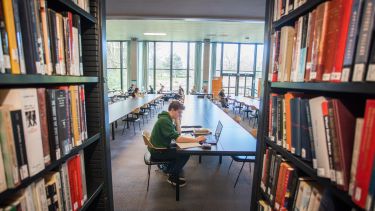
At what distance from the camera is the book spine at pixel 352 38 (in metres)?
0.74

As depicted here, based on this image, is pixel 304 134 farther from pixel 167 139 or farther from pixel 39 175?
pixel 167 139

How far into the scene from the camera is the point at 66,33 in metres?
1.18

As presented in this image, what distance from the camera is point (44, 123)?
38.3 inches

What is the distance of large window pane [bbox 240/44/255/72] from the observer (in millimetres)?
14523

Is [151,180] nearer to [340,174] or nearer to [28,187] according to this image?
[28,187]

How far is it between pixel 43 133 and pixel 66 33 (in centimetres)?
58

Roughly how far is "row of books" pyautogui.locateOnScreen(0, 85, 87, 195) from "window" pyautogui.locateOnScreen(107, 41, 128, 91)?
13.7m

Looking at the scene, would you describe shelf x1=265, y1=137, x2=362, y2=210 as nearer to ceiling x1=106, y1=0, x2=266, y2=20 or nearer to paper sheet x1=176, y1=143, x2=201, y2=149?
paper sheet x1=176, y1=143, x2=201, y2=149

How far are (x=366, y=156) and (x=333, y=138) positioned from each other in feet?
0.50

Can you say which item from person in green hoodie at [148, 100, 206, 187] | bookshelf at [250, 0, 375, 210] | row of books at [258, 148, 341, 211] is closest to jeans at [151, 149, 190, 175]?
person in green hoodie at [148, 100, 206, 187]

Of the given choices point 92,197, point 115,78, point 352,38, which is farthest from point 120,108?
point 115,78

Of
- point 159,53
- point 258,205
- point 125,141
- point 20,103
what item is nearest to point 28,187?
point 20,103

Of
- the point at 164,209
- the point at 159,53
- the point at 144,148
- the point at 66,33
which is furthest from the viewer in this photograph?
the point at 159,53

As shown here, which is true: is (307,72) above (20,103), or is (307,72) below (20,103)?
above
